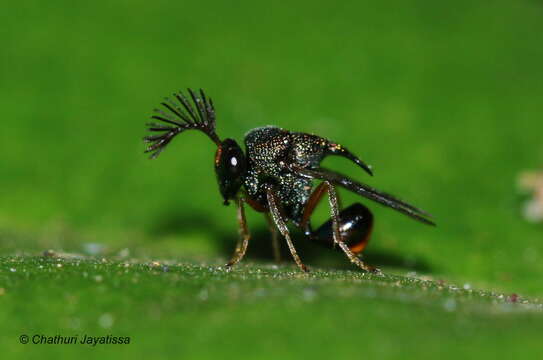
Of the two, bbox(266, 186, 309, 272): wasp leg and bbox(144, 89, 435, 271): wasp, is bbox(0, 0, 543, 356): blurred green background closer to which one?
bbox(144, 89, 435, 271): wasp

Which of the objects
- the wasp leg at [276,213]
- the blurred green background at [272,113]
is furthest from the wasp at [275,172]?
the blurred green background at [272,113]

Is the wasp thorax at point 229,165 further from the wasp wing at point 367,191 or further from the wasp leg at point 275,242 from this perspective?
the wasp leg at point 275,242

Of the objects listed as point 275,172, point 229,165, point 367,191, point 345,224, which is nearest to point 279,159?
point 275,172

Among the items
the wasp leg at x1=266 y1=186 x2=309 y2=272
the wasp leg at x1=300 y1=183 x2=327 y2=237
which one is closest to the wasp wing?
the wasp leg at x1=300 y1=183 x2=327 y2=237

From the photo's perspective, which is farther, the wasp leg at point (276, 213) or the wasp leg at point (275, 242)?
the wasp leg at point (275, 242)

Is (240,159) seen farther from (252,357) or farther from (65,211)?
(252,357)

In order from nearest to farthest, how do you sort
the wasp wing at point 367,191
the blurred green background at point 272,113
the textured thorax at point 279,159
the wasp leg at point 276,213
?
the wasp wing at point 367,191 < the wasp leg at point 276,213 < the textured thorax at point 279,159 < the blurred green background at point 272,113

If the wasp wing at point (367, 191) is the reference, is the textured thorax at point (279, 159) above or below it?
above

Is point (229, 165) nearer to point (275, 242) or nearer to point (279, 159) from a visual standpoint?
point (279, 159)
